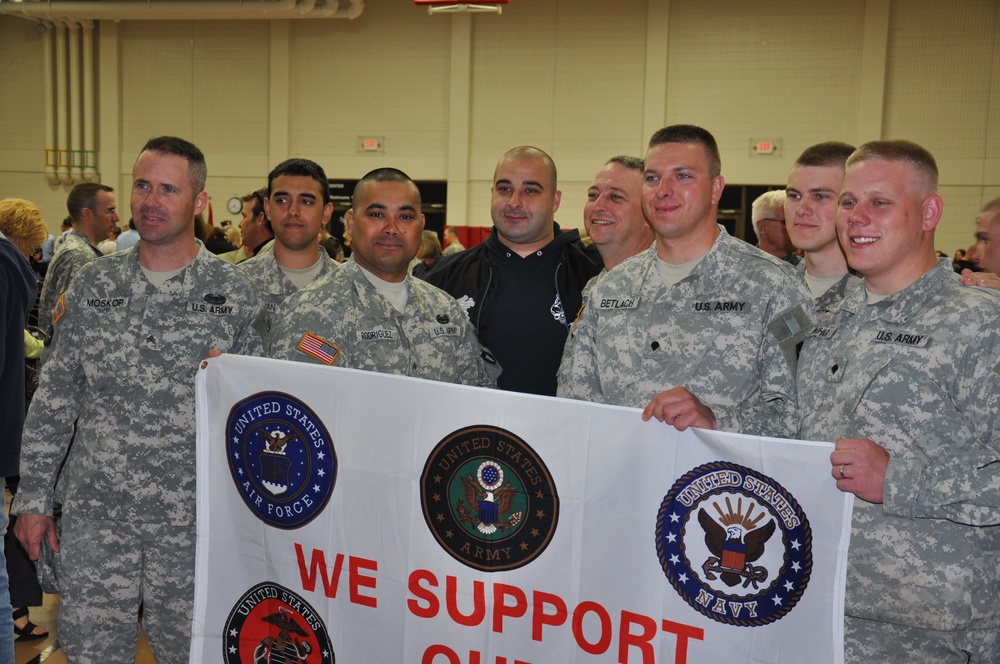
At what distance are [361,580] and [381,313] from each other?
1.06 meters

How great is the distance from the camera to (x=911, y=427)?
2.31m

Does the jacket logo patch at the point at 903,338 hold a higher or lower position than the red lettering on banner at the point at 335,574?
higher

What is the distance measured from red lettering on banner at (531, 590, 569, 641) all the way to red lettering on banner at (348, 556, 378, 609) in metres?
0.46

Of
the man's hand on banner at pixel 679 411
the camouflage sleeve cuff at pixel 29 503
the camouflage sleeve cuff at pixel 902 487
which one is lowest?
the camouflage sleeve cuff at pixel 29 503

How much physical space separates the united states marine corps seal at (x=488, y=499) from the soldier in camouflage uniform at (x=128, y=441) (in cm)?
96

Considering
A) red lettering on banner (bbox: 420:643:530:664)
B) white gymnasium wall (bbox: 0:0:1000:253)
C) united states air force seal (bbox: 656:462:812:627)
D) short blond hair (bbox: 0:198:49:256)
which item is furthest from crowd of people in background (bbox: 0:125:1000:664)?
white gymnasium wall (bbox: 0:0:1000:253)

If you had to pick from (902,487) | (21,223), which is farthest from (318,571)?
(21,223)

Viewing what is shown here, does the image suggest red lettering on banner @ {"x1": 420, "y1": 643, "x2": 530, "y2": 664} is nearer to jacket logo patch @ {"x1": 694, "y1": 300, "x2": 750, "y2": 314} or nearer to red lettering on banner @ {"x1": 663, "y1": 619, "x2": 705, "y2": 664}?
red lettering on banner @ {"x1": 663, "y1": 619, "x2": 705, "y2": 664}

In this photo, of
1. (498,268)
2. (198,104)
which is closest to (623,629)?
(498,268)

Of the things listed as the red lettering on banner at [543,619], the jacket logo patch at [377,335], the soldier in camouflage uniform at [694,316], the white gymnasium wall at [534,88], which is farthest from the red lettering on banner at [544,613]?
the white gymnasium wall at [534,88]

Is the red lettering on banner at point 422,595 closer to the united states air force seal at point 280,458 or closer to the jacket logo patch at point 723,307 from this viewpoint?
the united states air force seal at point 280,458

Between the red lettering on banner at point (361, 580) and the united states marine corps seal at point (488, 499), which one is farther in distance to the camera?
the red lettering on banner at point (361, 580)

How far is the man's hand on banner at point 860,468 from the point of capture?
6.85 ft

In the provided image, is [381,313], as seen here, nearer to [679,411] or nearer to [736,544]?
[679,411]
